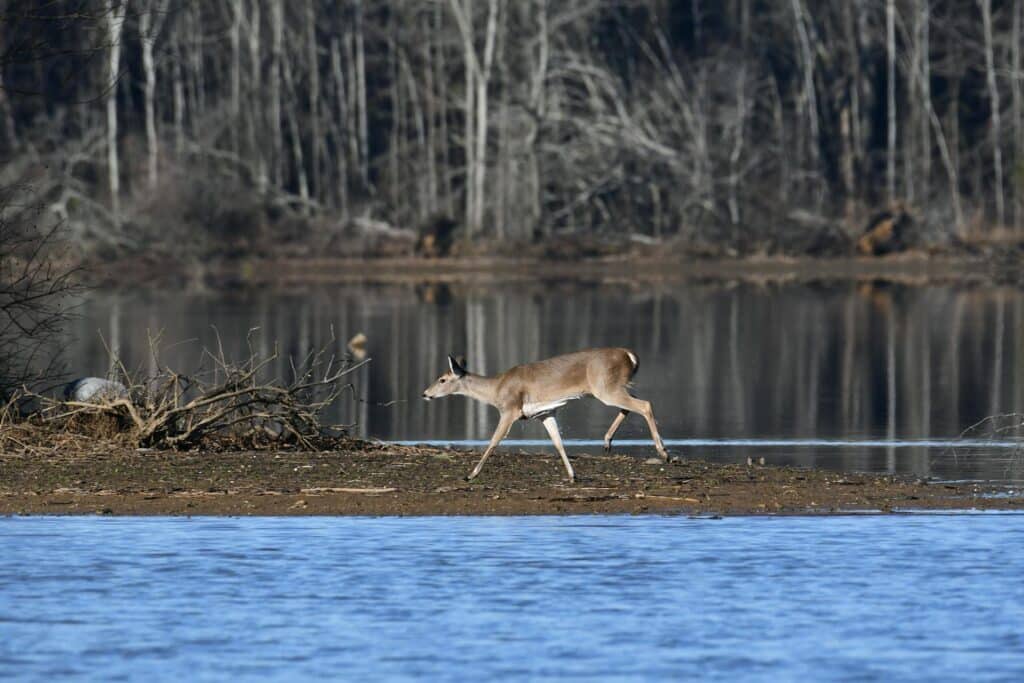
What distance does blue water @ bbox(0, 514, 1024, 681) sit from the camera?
36.9 feet

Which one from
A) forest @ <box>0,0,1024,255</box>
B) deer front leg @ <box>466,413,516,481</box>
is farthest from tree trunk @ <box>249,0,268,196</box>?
deer front leg @ <box>466,413,516,481</box>

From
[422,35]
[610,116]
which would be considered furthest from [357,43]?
[610,116]

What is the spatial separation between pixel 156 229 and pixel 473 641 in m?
56.4

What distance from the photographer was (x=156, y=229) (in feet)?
219

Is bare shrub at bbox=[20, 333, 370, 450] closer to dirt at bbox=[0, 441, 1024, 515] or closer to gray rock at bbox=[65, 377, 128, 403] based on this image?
gray rock at bbox=[65, 377, 128, 403]

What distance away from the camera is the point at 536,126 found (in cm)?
6556

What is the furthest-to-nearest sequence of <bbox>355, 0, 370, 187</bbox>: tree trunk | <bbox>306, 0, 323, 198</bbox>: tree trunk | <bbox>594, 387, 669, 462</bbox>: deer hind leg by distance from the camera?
1. <bbox>306, 0, 323, 198</bbox>: tree trunk
2. <bbox>355, 0, 370, 187</bbox>: tree trunk
3. <bbox>594, 387, 669, 462</bbox>: deer hind leg

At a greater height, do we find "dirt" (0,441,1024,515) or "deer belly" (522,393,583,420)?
"deer belly" (522,393,583,420)

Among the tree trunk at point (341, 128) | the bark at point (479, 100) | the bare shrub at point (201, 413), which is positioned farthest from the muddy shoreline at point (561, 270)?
the bare shrub at point (201, 413)

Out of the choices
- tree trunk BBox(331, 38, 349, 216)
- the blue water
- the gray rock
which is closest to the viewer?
the blue water

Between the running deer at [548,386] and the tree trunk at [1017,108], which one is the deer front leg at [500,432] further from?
the tree trunk at [1017,108]

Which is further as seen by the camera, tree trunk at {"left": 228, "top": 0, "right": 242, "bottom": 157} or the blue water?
tree trunk at {"left": 228, "top": 0, "right": 242, "bottom": 157}

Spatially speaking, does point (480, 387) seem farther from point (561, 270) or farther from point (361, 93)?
point (361, 93)

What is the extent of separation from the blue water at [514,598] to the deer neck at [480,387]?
1837mm
